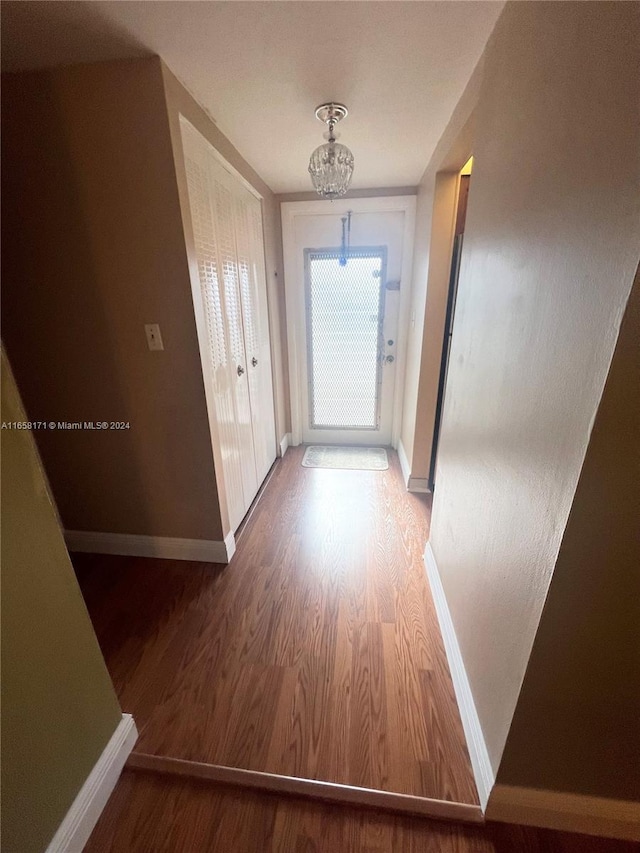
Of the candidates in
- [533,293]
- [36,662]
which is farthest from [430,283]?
[36,662]

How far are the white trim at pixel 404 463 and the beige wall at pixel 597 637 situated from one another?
1712 millimetres

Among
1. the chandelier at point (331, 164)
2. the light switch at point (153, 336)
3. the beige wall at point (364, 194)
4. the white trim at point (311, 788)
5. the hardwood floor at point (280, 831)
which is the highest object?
the beige wall at point (364, 194)

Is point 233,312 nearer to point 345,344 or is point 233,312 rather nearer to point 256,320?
point 256,320

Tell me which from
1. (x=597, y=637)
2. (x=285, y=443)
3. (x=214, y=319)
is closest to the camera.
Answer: (x=597, y=637)

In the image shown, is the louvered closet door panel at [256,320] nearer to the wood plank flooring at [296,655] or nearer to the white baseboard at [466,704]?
the wood plank flooring at [296,655]

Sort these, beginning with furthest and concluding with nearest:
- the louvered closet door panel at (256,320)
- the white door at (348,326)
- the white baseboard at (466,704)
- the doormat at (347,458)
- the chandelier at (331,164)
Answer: the doormat at (347,458)
the white door at (348,326)
the louvered closet door panel at (256,320)
the chandelier at (331,164)
the white baseboard at (466,704)

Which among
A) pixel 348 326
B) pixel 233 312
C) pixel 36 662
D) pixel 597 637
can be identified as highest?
pixel 233 312

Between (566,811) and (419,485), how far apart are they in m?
1.69

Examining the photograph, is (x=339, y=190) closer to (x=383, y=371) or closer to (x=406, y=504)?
(x=383, y=371)

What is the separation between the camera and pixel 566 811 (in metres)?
0.87

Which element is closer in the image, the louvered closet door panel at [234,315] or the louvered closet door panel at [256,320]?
the louvered closet door panel at [234,315]

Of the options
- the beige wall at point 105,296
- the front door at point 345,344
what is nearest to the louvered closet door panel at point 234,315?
the beige wall at point 105,296

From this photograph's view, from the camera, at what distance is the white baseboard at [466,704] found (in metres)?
0.92

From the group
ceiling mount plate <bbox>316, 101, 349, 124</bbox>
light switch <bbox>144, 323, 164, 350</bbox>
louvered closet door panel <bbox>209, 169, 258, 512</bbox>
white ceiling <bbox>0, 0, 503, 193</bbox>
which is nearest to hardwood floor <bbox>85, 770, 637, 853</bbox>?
louvered closet door panel <bbox>209, 169, 258, 512</bbox>
